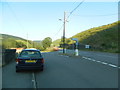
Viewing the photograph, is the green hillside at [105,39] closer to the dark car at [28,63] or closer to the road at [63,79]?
the road at [63,79]

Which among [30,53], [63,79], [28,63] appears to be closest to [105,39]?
[30,53]

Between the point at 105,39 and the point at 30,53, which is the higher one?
Answer: the point at 105,39

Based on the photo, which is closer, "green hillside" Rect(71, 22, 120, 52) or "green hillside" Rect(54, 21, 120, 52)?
"green hillside" Rect(54, 21, 120, 52)

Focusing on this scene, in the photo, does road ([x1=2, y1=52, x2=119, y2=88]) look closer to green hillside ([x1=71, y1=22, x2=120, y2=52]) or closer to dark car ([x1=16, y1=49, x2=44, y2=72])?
dark car ([x1=16, y1=49, x2=44, y2=72])

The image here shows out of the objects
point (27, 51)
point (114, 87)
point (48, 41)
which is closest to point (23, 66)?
point (27, 51)

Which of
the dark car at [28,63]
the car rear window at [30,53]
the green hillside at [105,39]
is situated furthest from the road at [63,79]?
the green hillside at [105,39]

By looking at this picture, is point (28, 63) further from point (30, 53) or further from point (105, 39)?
point (105, 39)

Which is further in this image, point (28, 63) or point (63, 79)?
point (28, 63)

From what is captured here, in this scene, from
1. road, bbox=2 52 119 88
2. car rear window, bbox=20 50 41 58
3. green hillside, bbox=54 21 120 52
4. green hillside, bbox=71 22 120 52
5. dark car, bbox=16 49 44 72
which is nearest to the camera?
road, bbox=2 52 119 88

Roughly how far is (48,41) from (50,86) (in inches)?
2613

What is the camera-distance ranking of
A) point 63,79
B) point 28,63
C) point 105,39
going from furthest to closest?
point 105,39 < point 28,63 < point 63,79

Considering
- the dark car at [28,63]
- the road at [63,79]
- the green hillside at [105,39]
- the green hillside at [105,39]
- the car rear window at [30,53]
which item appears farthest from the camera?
the green hillside at [105,39]

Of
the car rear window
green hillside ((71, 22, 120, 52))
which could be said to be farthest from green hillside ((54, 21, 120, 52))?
the car rear window

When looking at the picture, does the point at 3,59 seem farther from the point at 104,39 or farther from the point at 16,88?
the point at 104,39
